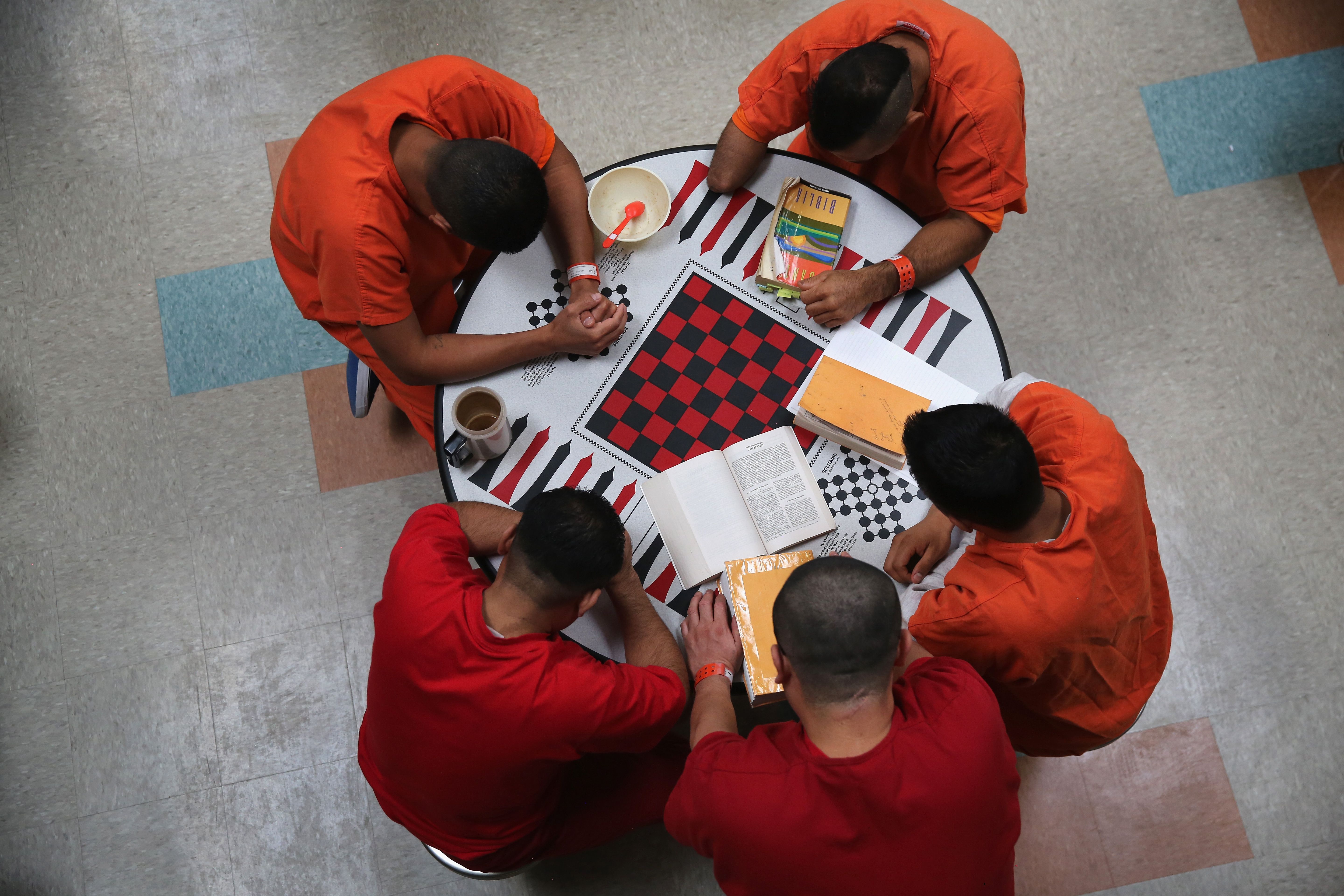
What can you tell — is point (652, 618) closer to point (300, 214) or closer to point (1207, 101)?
point (300, 214)

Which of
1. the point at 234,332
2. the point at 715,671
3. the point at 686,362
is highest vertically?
the point at 686,362

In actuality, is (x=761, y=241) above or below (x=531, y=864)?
above

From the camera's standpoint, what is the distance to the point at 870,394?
183 centimetres

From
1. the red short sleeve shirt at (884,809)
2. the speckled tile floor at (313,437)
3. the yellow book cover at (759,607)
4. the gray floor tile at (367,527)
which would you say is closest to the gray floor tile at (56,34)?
the speckled tile floor at (313,437)

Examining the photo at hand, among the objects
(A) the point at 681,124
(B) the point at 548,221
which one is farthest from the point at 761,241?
(A) the point at 681,124

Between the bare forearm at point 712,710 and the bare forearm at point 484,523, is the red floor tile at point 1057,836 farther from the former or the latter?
the bare forearm at point 484,523

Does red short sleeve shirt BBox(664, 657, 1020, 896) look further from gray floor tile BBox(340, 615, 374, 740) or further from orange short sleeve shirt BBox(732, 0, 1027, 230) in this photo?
gray floor tile BBox(340, 615, 374, 740)

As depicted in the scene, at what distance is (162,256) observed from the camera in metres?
2.81

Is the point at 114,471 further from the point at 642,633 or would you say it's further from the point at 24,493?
the point at 642,633

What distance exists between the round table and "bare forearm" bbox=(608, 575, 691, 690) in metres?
0.05

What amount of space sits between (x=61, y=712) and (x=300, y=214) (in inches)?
71.8

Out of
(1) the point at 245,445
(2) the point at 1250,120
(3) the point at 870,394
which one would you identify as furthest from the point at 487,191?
(2) the point at 1250,120

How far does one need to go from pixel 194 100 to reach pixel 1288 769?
4.10 meters

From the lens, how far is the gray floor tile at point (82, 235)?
279 cm
